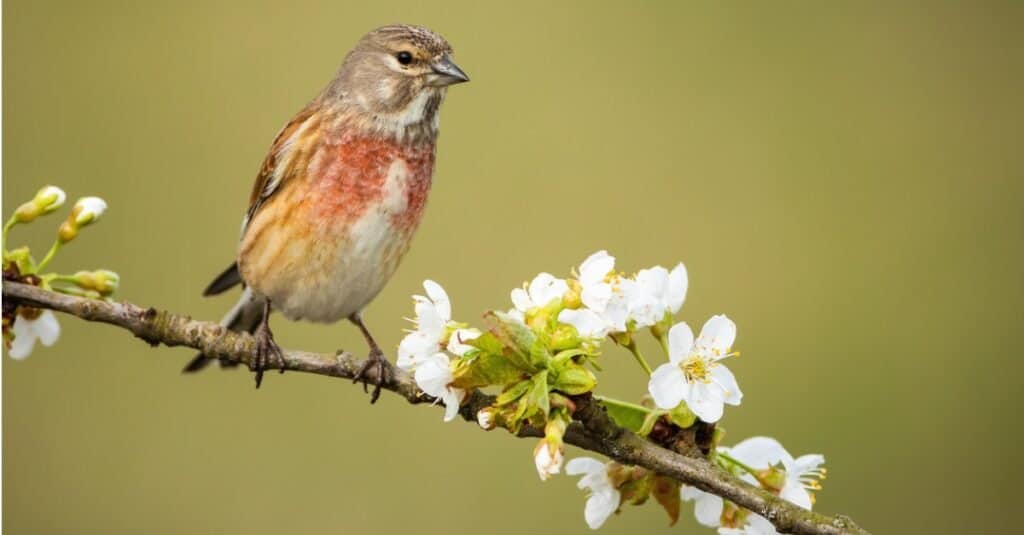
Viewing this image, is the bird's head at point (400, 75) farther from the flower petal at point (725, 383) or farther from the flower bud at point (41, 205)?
the flower petal at point (725, 383)

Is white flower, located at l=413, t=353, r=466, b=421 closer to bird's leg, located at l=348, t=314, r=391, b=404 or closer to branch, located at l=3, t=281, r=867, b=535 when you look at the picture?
branch, located at l=3, t=281, r=867, b=535

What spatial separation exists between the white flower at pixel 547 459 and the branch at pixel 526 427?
7cm

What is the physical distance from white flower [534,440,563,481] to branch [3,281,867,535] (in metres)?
0.07

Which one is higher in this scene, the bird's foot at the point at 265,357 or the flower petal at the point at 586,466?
the flower petal at the point at 586,466

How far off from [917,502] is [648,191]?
1791mm

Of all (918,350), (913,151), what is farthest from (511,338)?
(913,151)

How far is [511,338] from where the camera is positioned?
1.78 m

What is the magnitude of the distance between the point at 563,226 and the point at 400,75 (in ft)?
8.76

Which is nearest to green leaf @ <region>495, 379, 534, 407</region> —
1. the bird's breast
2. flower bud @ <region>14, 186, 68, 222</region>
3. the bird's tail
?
flower bud @ <region>14, 186, 68, 222</region>

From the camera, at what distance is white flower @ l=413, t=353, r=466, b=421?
72.3 inches

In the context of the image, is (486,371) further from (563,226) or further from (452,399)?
(563,226)

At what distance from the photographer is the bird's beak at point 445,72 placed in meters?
2.95

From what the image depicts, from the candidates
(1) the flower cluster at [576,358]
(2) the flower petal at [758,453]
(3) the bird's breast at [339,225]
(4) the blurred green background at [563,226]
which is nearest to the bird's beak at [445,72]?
(3) the bird's breast at [339,225]

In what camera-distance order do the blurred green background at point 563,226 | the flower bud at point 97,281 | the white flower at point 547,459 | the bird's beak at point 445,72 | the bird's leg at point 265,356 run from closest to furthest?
the white flower at point 547,459 < the bird's leg at point 265,356 < the flower bud at point 97,281 < the bird's beak at point 445,72 < the blurred green background at point 563,226
